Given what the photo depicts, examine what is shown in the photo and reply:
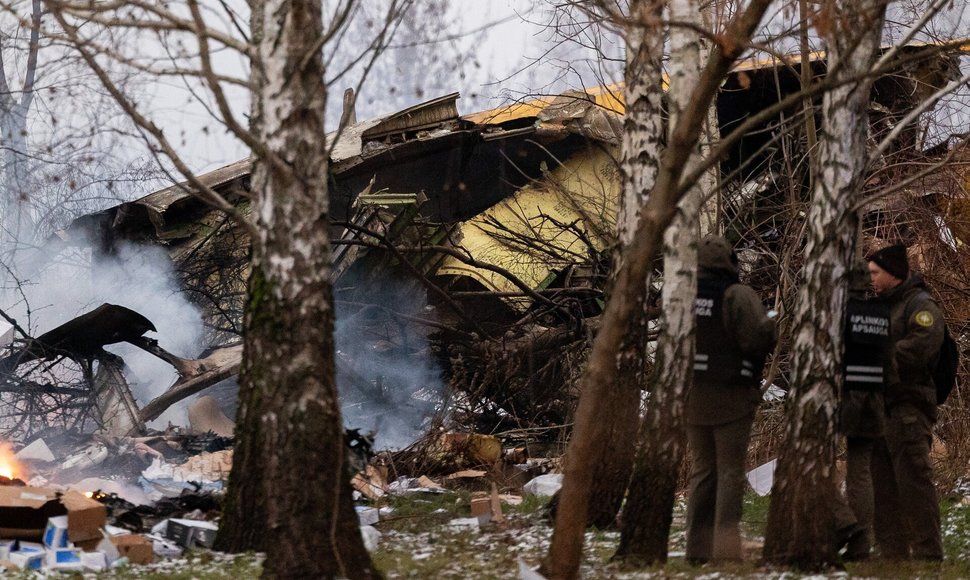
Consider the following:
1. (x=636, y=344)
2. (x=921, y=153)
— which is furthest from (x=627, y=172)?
(x=921, y=153)

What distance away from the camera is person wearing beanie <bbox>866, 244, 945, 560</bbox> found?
645 cm

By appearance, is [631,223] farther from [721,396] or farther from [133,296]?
[133,296]

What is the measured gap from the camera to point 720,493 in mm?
6219

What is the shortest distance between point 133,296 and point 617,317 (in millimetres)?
10093

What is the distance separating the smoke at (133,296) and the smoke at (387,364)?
2.05 metres

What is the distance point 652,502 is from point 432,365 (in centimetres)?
743

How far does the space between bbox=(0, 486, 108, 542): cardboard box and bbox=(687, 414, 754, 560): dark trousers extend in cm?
370

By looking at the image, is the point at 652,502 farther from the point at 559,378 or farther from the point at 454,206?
the point at 454,206

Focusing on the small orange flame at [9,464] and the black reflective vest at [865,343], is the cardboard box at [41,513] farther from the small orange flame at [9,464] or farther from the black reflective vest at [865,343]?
the black reflective vest at [865,343]

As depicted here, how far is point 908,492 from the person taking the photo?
648 centimetres

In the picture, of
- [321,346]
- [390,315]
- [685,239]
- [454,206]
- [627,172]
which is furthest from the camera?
[454,206]

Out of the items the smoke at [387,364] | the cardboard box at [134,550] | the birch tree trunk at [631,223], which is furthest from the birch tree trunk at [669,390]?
the smoke at [387,364]

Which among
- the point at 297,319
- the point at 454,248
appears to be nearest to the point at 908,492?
the point at 297,319

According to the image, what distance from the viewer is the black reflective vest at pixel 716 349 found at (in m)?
6.26
